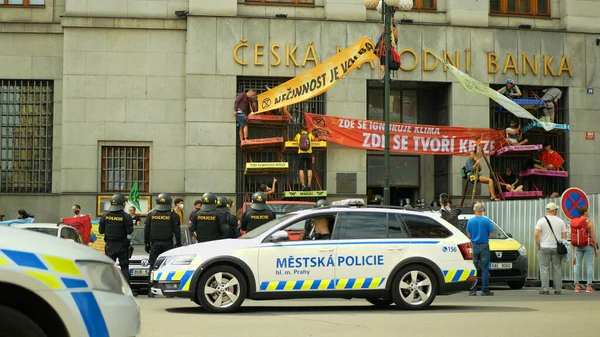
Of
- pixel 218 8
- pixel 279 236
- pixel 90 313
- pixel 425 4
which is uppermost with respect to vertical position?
pixel 425 4

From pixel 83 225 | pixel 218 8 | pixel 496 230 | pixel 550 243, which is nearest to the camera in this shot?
pixel 550 243

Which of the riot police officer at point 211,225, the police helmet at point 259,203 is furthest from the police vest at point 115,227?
the police helmet at point 259,203

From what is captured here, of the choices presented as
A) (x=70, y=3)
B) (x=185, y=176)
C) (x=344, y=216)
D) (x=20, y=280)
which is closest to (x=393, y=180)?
(x=185, y=176)

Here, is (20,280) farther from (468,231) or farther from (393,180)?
(393,180)

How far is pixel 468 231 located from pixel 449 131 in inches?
462

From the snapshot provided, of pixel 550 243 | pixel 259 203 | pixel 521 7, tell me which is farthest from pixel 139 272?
pixel 521 7

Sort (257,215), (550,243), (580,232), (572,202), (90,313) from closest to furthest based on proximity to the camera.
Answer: (90,313)
(257,215)
(550,243)
(580,232)
(572,202)

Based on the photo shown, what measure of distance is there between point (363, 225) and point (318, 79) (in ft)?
44.5

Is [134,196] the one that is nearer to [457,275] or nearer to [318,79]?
[318,79]

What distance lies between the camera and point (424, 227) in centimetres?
1414

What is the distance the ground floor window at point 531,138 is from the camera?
3034 centimetres

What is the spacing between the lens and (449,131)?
29.6 m

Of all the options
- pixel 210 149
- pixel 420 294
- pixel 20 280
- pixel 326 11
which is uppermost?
pixel 326 11

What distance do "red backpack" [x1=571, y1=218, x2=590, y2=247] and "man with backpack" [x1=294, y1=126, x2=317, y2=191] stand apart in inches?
418
